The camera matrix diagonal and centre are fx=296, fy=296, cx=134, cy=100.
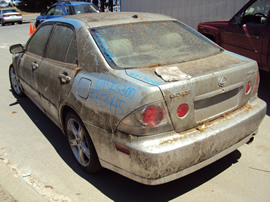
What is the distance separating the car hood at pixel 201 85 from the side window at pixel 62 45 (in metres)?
0.97

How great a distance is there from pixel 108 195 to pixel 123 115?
3.20 ft

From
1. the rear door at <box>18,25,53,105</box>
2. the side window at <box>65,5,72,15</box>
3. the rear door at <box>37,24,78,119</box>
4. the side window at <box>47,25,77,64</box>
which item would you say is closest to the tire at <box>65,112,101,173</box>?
the rear door at <box>37,24,78,119</box>

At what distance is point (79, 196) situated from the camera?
299 centimetres

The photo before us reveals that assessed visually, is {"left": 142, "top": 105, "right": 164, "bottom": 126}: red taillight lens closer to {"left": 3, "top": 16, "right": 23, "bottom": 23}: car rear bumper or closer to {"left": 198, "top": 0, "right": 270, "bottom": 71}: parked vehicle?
{"left": 198, "top": 0, "right": 270, "bottom": 71}: parked vehicle

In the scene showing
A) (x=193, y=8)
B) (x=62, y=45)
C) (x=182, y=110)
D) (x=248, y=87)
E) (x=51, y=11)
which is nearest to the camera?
(x=182, y=110)

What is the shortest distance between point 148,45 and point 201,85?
872 millimetres

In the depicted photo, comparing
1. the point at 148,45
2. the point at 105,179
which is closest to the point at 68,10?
the point at 148,45

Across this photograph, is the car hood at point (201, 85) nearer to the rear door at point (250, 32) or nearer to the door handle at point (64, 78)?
the door handle at point (64, 78)

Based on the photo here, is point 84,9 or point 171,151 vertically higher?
point 84,9

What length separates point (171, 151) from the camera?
96.0 inches

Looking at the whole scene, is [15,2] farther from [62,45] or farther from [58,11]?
[62,45]

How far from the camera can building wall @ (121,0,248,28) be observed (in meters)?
10.1

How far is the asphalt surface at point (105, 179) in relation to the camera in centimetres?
295

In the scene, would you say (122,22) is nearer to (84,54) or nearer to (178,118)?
(84,54)
